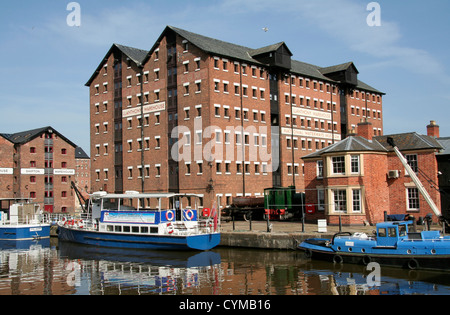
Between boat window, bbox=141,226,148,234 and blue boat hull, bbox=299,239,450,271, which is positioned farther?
boat window, bbox=141,226,148,234

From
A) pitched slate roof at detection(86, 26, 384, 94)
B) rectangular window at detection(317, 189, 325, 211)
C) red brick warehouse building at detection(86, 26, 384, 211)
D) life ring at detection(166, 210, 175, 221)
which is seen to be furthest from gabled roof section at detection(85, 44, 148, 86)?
life ring at detection(166, 210, 175, 221)

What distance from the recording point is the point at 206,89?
52.6 metres

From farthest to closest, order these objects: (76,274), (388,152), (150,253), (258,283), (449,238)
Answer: (388,152)
(150,253)
(76,274)
(449,238)
(258,283)

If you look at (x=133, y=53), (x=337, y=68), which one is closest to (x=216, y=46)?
(x=133, y=53)

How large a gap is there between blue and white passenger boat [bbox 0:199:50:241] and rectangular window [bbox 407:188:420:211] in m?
31.8

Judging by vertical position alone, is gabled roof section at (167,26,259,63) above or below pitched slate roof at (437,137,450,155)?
above

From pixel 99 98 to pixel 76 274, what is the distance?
151ft

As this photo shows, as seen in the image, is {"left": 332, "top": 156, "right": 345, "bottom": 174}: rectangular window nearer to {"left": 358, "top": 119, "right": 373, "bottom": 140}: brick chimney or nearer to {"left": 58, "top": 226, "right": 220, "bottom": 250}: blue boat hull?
{"left": 358, "top": 119, "right": 373, "bottom": 140}: brick chimney

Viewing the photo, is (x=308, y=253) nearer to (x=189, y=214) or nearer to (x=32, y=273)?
(x=189, y=214)

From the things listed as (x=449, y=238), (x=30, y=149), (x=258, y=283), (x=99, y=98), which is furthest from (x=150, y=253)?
(x=30, y=149)

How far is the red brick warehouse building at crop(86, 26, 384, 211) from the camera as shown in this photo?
53.1 metres

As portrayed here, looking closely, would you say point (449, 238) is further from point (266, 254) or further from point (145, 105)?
point (145, 105)

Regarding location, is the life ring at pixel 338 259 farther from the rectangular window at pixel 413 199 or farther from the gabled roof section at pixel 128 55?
the gabled roof section at pixel 128 55
